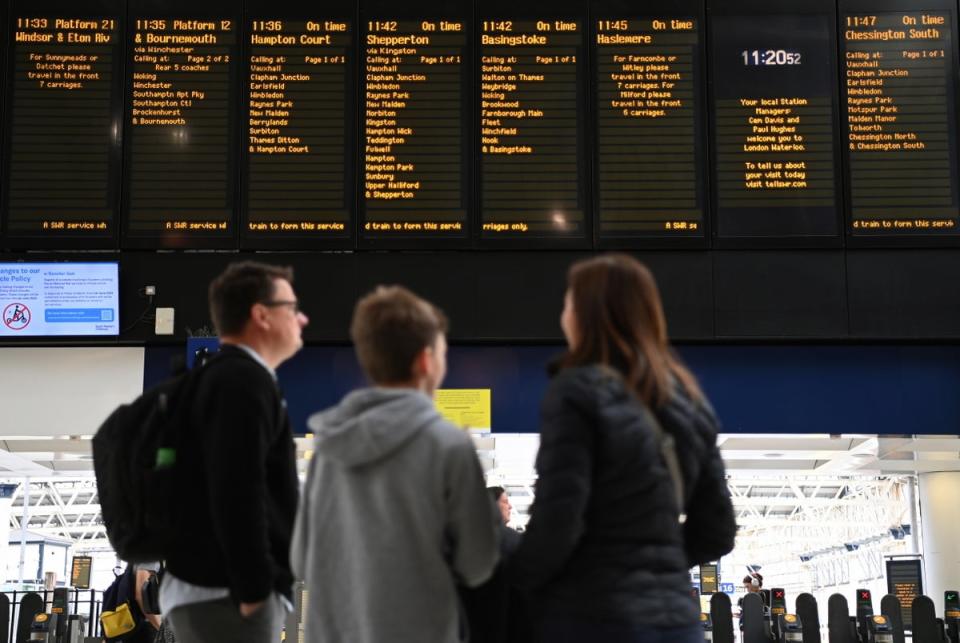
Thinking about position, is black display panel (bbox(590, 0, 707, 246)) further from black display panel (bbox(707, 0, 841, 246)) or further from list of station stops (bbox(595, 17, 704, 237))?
black display panel (bbox(707, 0, 841, 246))

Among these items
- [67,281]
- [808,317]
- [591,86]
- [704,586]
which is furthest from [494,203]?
[704,586]

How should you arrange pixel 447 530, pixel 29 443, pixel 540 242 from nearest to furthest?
pixel 447 530, pixel 540 242, pixel 29 443

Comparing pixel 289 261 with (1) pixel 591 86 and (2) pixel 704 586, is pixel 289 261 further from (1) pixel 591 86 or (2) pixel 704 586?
(2) pixel 704 586

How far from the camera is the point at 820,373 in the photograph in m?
6.30

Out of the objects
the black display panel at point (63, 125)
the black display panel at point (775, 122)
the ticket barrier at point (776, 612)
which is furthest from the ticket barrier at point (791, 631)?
the black display panel at point (63, 125)

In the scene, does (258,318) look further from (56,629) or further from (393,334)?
(56,629)

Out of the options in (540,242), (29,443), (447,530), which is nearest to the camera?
(447,530)

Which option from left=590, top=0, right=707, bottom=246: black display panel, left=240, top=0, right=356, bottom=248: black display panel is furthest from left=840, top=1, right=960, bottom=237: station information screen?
left=240, top=0, right=356, bottom=248: black display panel

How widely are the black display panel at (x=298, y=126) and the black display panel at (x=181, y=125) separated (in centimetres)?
13

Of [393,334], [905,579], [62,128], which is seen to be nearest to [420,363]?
[393,334]

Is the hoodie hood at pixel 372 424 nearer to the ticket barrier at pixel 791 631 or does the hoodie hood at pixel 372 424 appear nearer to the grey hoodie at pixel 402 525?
the grey hoodie at pixel 402 525

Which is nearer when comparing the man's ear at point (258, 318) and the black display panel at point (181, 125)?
the man's ear at point (258, 318)

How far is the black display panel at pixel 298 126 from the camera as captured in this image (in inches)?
243

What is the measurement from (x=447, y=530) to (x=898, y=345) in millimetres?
4969
